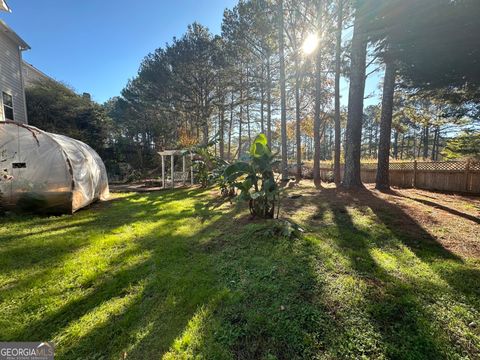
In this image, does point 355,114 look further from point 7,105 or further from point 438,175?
point 7,105

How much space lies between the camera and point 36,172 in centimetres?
542

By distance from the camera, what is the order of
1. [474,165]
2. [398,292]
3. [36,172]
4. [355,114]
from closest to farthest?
[398,292], [36,172], [355,114], [474,165]

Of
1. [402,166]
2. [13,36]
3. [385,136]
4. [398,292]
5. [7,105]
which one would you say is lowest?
[398,292]

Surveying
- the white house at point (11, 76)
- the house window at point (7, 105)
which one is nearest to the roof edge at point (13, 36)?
the white house at point (11, 76)

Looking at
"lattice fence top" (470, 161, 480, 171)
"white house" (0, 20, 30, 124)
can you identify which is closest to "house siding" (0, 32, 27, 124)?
"white house" (0, 20, 30, 124)

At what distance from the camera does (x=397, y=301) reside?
6.84 feet

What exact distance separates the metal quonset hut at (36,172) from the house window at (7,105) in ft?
17.5

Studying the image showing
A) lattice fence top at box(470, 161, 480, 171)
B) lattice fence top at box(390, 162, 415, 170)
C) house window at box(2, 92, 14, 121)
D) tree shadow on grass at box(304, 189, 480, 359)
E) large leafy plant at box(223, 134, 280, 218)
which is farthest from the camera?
lattice fence top at box(390, 162, 415, 170)

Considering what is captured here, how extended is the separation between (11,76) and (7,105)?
140 cm

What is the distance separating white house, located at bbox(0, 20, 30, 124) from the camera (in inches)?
358

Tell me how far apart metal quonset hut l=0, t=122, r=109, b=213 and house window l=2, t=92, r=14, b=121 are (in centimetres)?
534

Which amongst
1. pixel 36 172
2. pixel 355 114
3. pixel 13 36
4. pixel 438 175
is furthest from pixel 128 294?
pixel 13 36

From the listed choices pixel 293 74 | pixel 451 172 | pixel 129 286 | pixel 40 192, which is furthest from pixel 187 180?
pixel 451 172

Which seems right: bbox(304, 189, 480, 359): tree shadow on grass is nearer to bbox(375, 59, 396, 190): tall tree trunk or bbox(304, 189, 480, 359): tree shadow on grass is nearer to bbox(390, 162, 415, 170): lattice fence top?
bbox(375, 59, 396, 190): tall tree trunk
